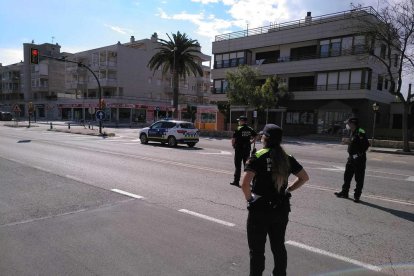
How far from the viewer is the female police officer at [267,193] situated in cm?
332

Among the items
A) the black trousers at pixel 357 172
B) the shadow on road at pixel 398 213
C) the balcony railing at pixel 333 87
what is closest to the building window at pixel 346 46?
the balcony railing at pixel 333 87

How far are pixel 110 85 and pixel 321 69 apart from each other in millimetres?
39557

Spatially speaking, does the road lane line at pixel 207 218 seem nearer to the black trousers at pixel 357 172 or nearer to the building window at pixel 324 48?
the black trousers at pixel 357 172

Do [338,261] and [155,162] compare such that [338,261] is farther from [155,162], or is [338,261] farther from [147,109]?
[147,109]

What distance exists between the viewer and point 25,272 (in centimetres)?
387

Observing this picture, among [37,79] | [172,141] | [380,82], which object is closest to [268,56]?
[380,82]

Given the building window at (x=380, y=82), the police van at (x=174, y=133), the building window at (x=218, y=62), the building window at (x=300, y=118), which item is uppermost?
the building window at (x=218, y=62)

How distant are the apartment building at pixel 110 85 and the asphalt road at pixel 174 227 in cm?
4435

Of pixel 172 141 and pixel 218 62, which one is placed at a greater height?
pixel 218 62

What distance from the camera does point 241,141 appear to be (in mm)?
8977

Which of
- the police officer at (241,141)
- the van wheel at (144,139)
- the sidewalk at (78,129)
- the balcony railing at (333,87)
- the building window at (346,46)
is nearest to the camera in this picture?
the police officer at (241,141)

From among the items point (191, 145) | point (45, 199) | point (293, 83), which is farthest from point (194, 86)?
point (45, 199)

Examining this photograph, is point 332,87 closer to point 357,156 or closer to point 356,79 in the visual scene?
point 356,79

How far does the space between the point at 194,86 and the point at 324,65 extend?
151 ft
